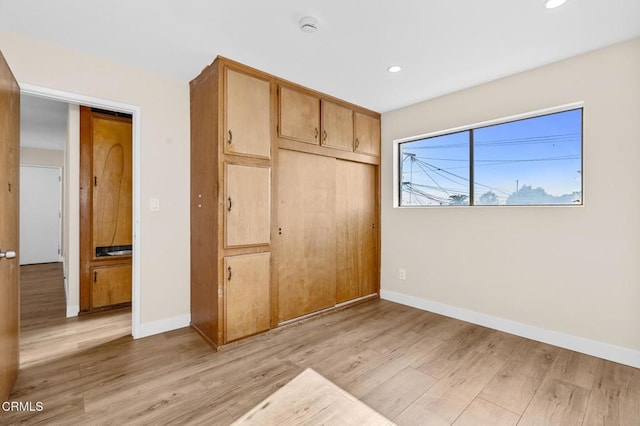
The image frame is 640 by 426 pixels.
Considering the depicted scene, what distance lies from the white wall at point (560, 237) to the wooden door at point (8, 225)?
3519mm

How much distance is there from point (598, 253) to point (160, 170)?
3.81 meters

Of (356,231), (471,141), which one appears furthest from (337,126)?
(471,141)

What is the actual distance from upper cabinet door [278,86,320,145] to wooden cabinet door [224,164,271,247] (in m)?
0.49

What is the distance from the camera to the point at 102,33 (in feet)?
7.16

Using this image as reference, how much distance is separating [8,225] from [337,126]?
112 inches

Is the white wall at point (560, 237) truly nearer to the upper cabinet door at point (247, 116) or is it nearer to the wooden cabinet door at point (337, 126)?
the wooden cabinet door at point (337, 126)

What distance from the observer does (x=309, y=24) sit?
6.71 feet

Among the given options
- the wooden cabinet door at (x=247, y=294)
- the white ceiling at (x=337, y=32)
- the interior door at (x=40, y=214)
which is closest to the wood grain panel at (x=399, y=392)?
the wooden cabinet door at (x=247, y=294)

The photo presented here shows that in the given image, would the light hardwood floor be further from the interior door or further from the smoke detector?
the interior door

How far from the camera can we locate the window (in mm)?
2646

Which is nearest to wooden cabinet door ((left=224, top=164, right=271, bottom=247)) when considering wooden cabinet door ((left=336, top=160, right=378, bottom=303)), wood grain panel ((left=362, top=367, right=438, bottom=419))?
wooden cabinet door ((left=336, top=160, right=378, bottom=303))

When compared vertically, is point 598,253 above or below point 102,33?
below

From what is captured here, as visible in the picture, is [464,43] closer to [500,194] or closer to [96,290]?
[500,194]

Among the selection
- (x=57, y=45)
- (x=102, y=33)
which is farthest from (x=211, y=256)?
(x=57, y=45)
